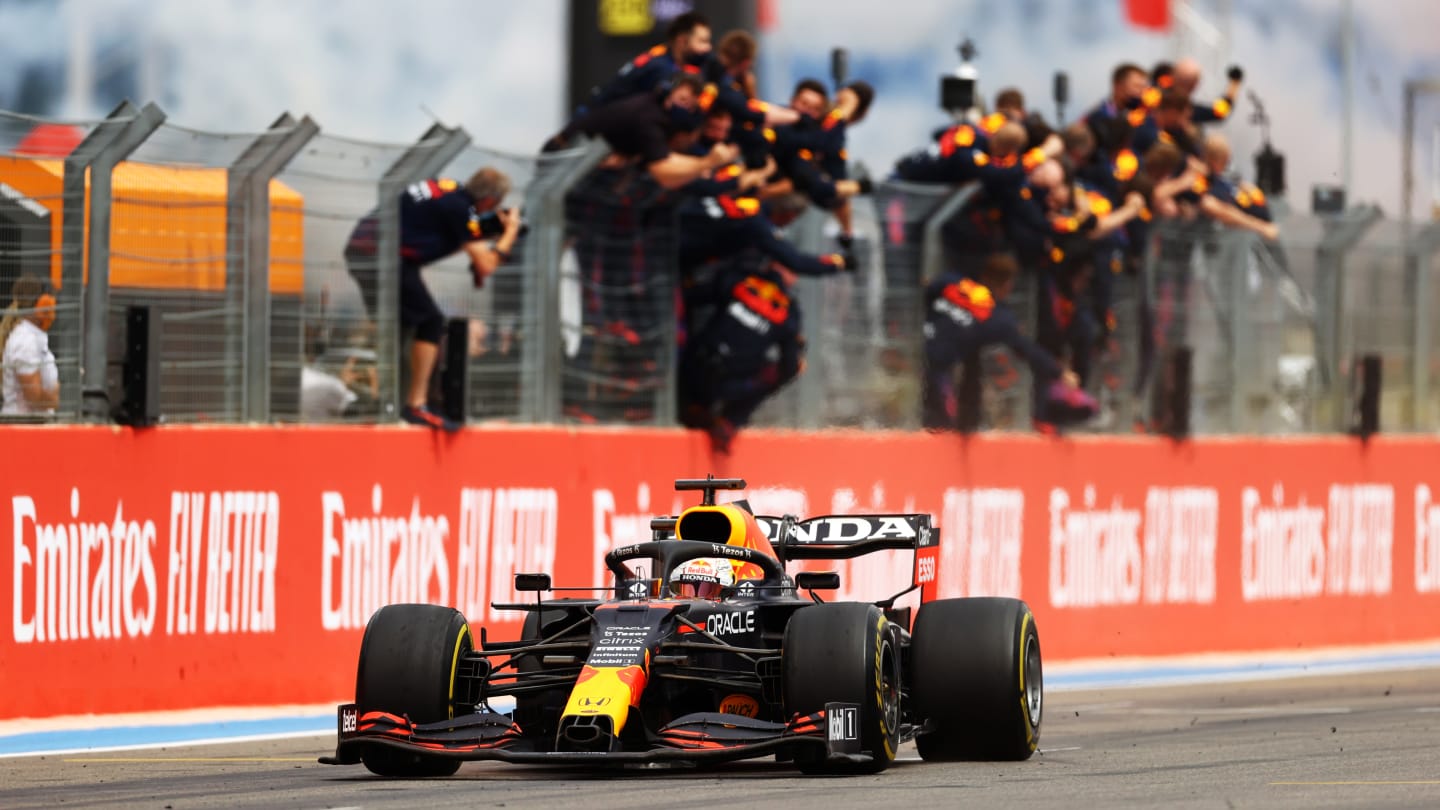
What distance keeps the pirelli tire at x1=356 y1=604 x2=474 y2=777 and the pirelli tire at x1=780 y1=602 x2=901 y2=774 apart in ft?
4.37

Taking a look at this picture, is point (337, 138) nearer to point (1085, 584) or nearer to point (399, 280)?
point (399, 280)

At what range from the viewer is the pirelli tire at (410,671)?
10727 millimetres

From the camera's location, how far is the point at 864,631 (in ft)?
34.0

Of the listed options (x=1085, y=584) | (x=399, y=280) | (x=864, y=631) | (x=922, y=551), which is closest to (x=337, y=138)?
(x=399, y=280)

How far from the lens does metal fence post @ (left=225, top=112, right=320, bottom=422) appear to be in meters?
14.6

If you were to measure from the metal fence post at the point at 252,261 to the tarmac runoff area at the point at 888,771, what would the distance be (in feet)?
5.59

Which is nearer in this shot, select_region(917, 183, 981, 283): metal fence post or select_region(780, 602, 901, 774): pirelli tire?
select_region(780, 602, 901, 774): pirelli tire

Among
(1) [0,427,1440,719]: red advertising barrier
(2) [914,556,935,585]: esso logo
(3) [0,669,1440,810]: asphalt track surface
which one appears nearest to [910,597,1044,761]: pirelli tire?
(3) [0,669,1440,810]: asphalt track surface

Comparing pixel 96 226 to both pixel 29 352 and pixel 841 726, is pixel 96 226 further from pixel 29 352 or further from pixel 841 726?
pixel 841 726

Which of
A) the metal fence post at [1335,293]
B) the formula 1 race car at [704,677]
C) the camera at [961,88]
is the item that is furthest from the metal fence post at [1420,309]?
the formula 1 race car at [704,677]

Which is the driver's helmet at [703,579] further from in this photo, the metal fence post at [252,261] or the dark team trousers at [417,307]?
the dark team trousers at [417,307]

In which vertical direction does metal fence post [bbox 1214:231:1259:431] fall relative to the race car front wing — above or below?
above

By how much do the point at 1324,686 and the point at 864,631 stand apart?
8.35 m

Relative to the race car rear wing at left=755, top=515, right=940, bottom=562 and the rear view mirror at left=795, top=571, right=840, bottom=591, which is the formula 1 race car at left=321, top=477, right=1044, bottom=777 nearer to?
the rear view mirror at left=795, top=571, right=840, bottom=591
